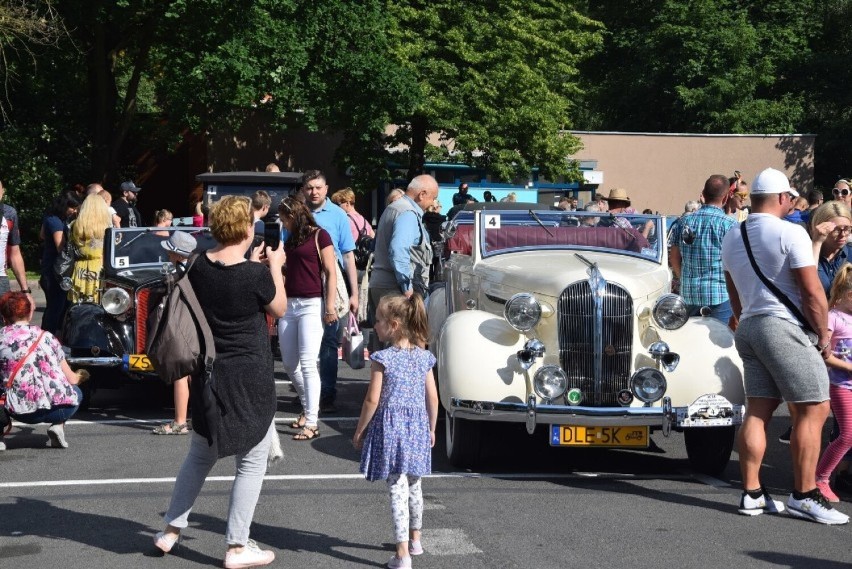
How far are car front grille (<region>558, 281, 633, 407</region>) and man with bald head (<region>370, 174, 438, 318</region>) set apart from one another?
76.1 inches

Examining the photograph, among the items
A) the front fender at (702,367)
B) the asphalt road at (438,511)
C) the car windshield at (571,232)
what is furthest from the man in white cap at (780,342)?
the car windshield at (571,232)

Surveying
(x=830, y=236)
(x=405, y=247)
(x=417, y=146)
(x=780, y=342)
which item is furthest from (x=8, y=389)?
(x=417, y=146)

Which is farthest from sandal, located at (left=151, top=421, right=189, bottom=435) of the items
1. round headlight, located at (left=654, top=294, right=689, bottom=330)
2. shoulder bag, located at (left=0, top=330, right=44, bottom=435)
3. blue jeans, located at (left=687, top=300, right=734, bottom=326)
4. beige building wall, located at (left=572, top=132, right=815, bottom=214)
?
beige building wall, located at (left=572, top=132, right=815, bottom=214)

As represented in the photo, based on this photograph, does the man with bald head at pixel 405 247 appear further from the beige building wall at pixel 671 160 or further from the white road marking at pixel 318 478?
the beige building wall at pixel 671 160

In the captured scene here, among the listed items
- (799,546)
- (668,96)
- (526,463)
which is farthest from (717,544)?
(668,96)

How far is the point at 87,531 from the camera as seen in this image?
256 inches

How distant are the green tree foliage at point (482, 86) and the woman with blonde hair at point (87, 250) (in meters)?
17.8

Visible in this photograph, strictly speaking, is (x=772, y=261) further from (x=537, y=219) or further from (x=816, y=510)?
(x=537, y=219)

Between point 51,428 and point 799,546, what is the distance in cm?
530

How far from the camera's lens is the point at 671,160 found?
1578 inches

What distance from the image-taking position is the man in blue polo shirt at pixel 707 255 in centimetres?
958

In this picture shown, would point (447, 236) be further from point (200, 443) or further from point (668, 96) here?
point (668, 96)

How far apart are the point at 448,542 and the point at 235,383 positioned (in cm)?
144

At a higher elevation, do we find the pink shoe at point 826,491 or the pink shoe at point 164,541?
the pink shoe at point 826,491
